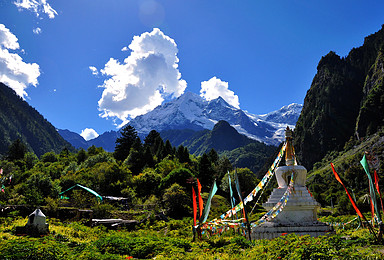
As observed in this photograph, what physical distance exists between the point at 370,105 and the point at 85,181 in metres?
124

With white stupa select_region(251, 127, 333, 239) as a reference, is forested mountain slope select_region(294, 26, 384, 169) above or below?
above

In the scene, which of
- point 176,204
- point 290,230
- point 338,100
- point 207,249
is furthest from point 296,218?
point 338,100

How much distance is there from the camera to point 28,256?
935 cm

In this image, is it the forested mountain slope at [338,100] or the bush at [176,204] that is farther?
the forested mountain slope at [338,100]

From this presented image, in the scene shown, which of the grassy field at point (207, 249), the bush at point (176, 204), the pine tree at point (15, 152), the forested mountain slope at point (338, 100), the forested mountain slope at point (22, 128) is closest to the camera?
the grassy field at point (207, 249)

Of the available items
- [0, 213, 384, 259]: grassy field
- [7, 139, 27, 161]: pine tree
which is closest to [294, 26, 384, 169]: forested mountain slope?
[7, 139, 27, 161]: pine tree

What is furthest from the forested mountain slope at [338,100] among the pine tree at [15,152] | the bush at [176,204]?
the pine tree at [15,152]

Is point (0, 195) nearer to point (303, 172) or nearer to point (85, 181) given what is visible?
point (85, 181)

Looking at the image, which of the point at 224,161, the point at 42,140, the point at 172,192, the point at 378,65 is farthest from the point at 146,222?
the point at 42,140

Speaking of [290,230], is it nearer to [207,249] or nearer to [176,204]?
[207,249]

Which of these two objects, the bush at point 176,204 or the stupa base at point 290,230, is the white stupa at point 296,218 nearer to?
the stupa base at point 290,230

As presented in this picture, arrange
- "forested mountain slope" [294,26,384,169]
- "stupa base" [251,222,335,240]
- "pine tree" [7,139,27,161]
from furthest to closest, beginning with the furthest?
"forested mountain slope" [294,26,384,169] → "pine tree" [7,139,27,161] → "stupa base" [251,222,335,240]

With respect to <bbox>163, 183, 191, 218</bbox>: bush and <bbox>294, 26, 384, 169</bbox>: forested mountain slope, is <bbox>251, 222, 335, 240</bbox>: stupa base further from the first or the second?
<bbox>294, 26, 384, 169</bbox>: forested mountain slope

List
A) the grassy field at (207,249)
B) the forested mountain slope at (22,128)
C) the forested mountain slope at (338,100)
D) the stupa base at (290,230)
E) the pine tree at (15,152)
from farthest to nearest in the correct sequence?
the forested mountain slope at (22,128)
the forested mountain slope at (338,100)
the pine tree at (15,152)
the stupa base at (290,230)
the grassy field at (207,249)
